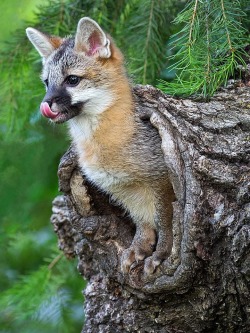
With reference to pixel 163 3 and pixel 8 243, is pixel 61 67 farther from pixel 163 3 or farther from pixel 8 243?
pixel 8 243

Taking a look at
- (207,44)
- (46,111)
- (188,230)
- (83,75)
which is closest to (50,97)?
(46,111)

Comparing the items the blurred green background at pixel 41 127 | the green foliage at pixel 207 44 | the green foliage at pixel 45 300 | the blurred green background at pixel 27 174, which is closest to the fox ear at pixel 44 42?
the blurred green background at pixel 41 127

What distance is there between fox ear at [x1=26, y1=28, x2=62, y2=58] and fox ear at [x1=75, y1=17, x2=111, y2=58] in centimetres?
26

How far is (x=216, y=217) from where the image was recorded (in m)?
4.46

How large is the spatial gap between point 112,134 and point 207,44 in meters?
0.75

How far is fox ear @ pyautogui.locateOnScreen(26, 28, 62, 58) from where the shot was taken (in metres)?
5.31

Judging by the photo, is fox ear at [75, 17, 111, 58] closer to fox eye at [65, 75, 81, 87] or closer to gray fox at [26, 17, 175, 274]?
gray fox at [26, 17, 175, 274]

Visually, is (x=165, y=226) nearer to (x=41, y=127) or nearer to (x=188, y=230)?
(x=188, y=230)

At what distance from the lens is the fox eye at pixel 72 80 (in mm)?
4979

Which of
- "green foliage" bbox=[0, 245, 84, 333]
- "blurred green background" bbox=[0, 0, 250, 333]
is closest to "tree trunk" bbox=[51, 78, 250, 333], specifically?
"blurred green background" bbox=[0, 0, 250, 333]

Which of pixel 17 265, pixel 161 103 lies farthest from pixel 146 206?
pixel 17 265

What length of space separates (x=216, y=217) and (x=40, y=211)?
258 centimetres

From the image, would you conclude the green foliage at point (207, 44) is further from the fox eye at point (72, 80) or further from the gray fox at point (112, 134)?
the fox eye at point (72, 80)

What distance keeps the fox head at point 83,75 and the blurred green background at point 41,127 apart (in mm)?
474
